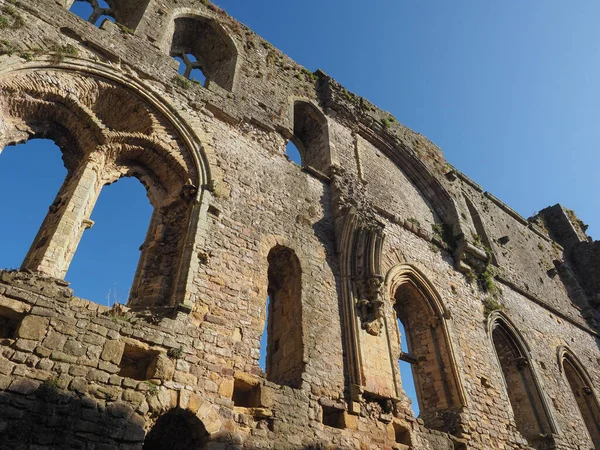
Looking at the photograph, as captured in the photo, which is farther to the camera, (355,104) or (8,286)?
(355,104)

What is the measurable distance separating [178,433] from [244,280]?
2156 mm

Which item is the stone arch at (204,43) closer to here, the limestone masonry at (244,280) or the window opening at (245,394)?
the limestone masonry at (244,280)

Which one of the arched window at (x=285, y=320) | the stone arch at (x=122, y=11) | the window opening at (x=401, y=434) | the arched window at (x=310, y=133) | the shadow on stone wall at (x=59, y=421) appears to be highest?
the stone arch at (x=122, y=11)

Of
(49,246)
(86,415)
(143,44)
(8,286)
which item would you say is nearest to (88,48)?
(143,44)

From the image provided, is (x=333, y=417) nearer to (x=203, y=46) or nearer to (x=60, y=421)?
(x=60, y=421)

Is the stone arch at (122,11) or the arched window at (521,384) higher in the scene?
the stone arch at (122,11)

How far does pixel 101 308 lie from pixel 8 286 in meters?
0.99

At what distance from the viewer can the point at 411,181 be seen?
41.4 feet

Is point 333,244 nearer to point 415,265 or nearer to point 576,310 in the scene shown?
point 415,265

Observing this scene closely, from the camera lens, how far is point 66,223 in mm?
5879

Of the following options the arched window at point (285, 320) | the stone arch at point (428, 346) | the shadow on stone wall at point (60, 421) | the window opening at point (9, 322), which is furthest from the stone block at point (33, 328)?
the stone arch at point (428, 346)

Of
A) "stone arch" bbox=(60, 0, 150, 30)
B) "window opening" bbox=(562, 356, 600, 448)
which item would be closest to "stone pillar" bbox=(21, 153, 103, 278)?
"stone arch" bbox=(60, 0, 150, 30)

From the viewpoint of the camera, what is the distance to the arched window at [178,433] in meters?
4.89

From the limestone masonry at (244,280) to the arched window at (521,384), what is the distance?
0.05 m
